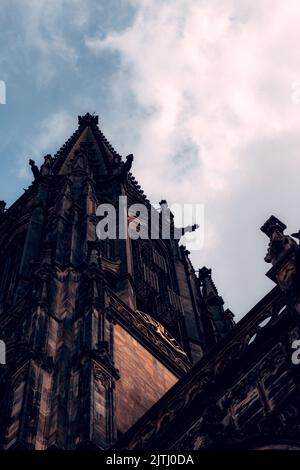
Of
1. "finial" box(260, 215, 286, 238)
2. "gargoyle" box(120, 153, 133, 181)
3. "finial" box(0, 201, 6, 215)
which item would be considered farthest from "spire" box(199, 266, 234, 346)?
"finial" box(260, 215, 286, 238)

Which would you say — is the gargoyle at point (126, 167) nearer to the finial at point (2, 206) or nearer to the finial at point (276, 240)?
the finial at point (2, 206)

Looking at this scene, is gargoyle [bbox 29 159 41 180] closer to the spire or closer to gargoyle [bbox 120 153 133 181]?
gargoyle [bbox 120 153 133 181]

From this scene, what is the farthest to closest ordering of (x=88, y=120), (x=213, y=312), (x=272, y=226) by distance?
(x=88, y=120) < (x=213, y=312) < (x=272, y=226)

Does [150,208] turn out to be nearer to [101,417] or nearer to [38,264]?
[38,264]

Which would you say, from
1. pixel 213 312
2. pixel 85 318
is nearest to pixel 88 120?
pixel 213 312

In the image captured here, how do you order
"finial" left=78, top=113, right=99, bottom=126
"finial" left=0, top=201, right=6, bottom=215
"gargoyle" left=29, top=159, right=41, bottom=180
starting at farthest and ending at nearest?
"finial" left=78, top=113, right=99, bottom=126, "finial" left=0, top=201, right=6, bottom=215, "gargoyle" left=29, top=159, right=41, bottom=180

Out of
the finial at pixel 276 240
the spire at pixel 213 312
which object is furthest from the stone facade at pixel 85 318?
the finial at pixel 276 240

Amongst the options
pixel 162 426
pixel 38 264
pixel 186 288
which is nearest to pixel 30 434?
pixel 162 426

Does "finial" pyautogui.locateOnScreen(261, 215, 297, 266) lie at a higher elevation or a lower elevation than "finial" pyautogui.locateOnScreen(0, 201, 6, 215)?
lower

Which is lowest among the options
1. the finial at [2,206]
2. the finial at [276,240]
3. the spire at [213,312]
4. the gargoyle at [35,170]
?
the finial at [276,240]

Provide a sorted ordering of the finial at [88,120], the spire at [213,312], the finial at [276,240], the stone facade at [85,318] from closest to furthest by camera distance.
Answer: the finial at [276,240] → the stone facade at [85,318] → the spire at [213,312] → the finial at [88,120]

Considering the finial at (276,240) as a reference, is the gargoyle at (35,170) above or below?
above

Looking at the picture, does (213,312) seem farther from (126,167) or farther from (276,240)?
(276,240)
